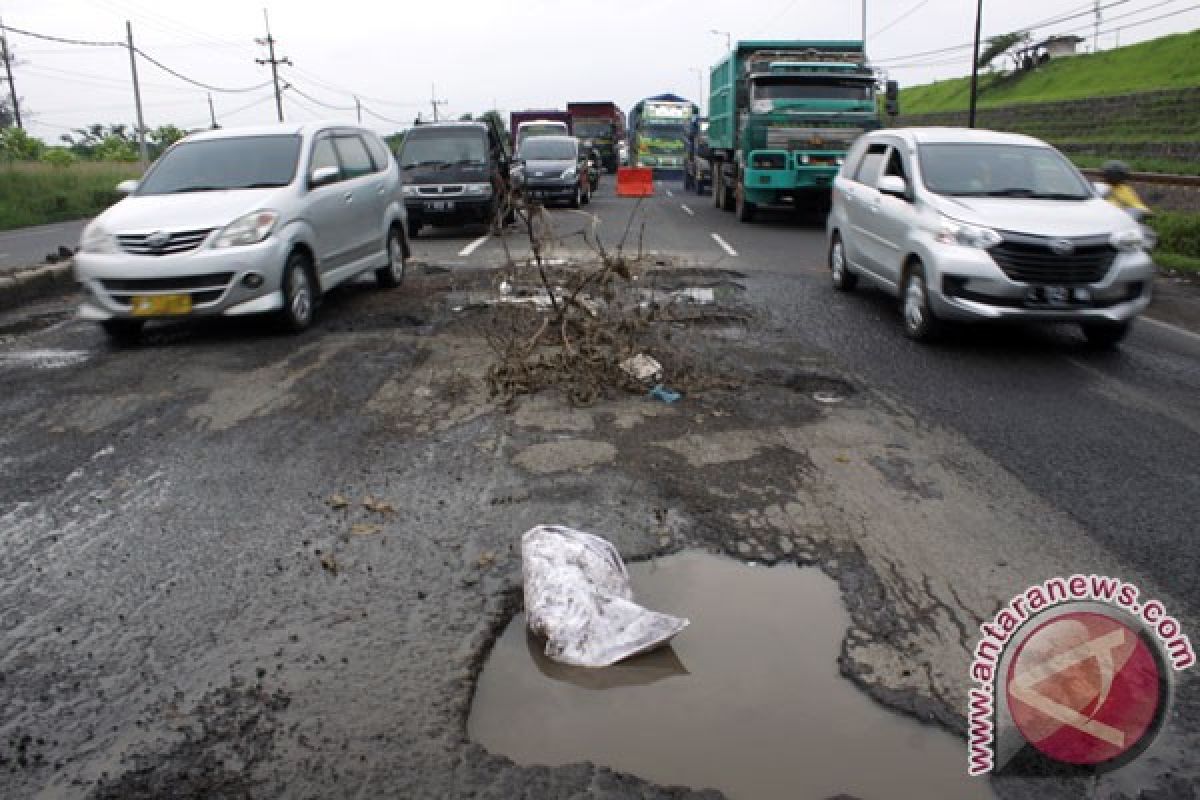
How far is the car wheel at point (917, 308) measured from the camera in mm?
8078

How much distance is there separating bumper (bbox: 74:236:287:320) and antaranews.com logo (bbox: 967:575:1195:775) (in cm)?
665

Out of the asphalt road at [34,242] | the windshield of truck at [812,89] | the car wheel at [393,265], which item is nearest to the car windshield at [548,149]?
the windshield of truck at [812,89]

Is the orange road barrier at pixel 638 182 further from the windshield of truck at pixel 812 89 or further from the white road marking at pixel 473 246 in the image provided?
the windshield of truck at pixel 812 89

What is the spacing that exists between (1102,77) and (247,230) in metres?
52.9

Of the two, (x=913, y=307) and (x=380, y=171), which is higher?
(x=380, y=171)

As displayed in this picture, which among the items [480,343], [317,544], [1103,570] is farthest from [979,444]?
[480,343]

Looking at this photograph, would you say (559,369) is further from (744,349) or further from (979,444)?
(979,444)

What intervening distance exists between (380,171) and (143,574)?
7.77 metres

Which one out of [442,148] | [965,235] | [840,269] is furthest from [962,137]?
[442,148]

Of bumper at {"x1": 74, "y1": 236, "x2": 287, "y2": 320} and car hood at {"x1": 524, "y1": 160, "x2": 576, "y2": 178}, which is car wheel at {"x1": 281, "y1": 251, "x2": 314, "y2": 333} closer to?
bumper at {"x1": 74, "y1": 236, "x2": 287, "y2": 320}

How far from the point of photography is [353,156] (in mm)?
10289

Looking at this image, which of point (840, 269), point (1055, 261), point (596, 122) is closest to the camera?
point (1055, 261)

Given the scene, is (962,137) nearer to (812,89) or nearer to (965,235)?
(965,235)

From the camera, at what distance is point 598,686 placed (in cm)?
319
